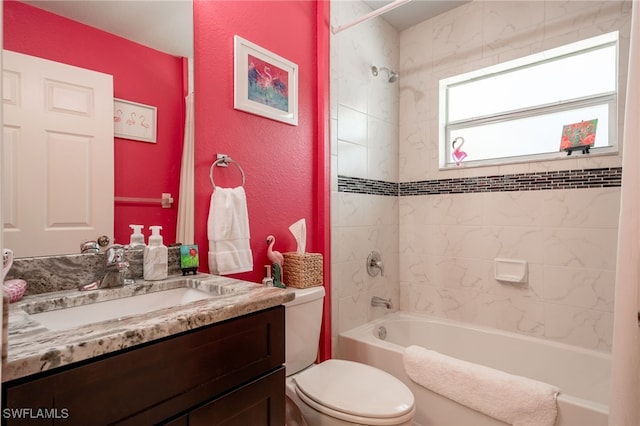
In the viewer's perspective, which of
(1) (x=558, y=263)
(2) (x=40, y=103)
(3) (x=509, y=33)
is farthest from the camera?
(3) (x=509, y=33)

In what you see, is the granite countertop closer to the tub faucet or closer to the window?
the tub faucet

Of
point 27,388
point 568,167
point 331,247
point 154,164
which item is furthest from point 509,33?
point 27,388

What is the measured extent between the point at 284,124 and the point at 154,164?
74 cm

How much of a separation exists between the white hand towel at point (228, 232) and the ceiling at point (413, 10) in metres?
1.73

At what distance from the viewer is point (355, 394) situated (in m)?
Result: 1.31

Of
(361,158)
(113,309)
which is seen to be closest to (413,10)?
(361,158)

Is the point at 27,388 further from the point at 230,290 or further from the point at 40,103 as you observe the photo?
the point at 40,103

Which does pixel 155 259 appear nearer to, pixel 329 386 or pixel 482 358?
pixel 329 386

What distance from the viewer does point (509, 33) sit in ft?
6.89

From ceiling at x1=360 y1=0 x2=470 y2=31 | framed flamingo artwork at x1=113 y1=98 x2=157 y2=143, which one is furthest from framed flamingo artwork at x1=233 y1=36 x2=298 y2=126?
ceiling at x1=360 y1=0 x2=470 y2=31

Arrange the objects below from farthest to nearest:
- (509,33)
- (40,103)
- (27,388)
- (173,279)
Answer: (509,33) → (173,279) → (40,103) → (27,388)

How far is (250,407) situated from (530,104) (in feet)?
7.71

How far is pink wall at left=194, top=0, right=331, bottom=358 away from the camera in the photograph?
1.43m

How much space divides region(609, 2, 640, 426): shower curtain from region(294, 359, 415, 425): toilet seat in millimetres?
647
